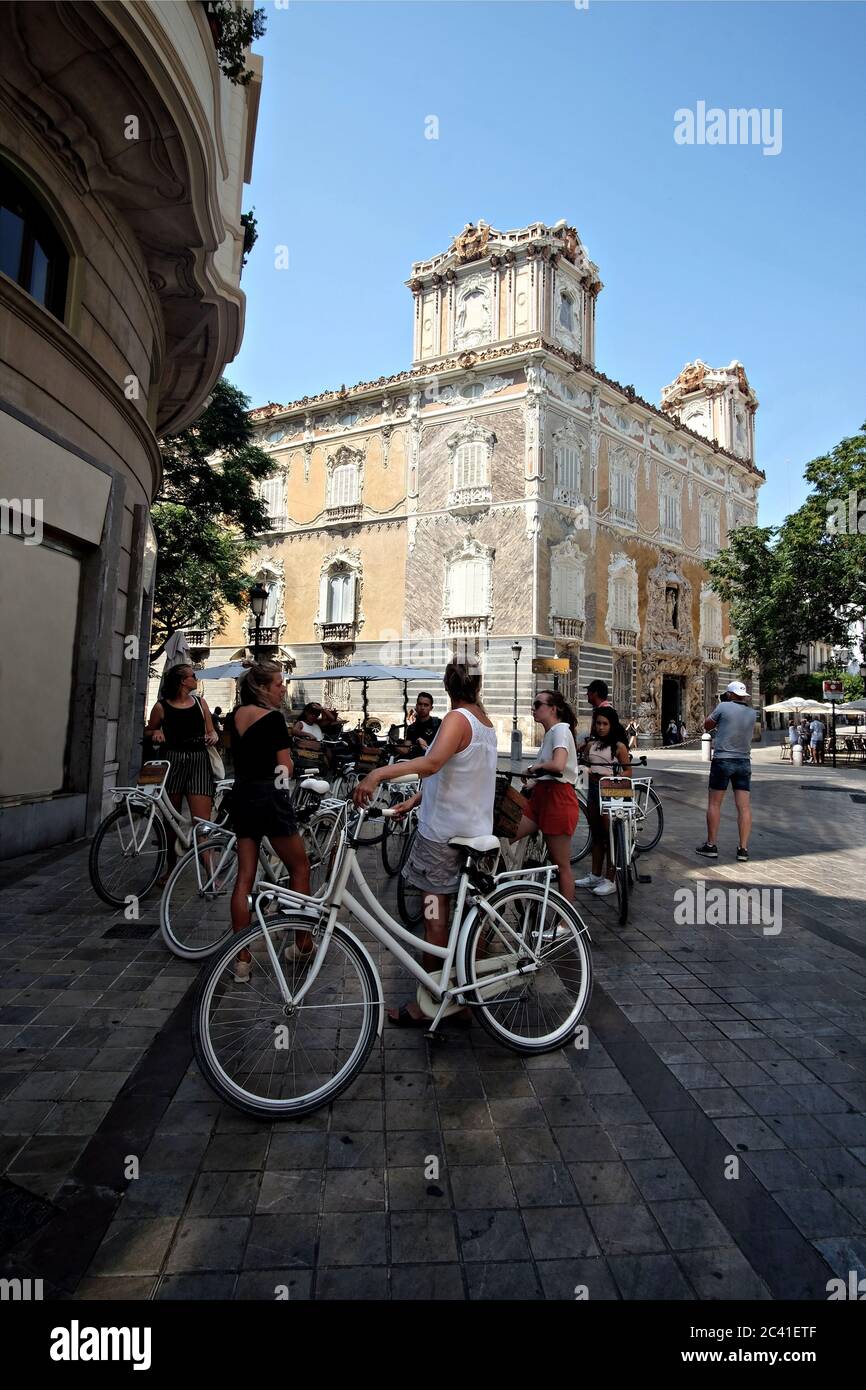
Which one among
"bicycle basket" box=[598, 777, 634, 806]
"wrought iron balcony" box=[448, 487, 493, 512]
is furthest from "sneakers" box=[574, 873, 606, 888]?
"wrought iron balcony" box=[448, 487, 493, 512]

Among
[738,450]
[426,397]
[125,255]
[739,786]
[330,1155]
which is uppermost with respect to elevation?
[738,450]

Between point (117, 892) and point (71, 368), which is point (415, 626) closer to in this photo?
point (71, 368)

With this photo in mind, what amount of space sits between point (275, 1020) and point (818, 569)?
79.7ft

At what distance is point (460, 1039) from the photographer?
3627 mm

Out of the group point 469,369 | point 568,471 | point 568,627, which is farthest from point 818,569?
point 469,369

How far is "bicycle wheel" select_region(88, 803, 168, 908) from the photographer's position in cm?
547

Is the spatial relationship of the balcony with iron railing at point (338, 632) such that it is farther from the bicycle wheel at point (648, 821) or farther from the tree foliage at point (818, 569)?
the bicycle wheel at point (648, 821)

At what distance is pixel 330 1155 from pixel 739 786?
6205 millimetres

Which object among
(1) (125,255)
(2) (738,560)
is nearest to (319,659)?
(2) (738,560)

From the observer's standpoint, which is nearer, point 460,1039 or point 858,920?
point 460,1039

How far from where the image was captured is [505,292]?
28.4 m

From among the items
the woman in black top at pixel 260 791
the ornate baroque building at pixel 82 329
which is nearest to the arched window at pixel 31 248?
the ornate baroque building at pixel 82 329

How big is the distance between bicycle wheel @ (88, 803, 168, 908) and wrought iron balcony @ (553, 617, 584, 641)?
76.3ft

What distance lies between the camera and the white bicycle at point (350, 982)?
9.40ft
